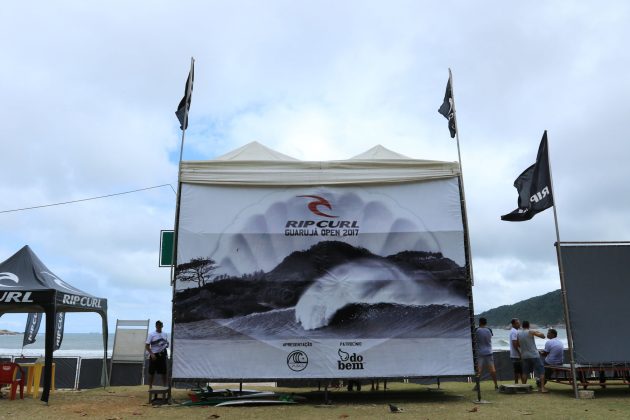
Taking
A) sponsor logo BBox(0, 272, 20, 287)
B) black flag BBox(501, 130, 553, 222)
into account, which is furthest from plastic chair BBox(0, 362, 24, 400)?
black flag BBox(501, 130, 553, 222)

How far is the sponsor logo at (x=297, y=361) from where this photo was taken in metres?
11.0

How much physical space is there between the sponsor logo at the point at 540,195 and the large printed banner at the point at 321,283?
2016 mm

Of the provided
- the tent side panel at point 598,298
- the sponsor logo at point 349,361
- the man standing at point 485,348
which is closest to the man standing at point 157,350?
the sponsor logo at point 349,361

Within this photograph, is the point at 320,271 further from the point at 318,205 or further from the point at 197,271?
the point at 197,271

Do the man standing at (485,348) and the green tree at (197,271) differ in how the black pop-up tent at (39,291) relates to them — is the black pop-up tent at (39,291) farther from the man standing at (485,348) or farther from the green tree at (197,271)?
the man standing at (485,348)

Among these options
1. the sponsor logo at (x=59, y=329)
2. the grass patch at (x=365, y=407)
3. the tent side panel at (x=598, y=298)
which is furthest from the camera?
the sponsor logo at (x=59, y=329)

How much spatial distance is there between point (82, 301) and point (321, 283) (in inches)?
257

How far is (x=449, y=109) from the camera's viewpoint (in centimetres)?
1325

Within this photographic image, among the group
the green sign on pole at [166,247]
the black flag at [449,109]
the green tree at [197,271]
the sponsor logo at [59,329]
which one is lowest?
the sponsor logo at [59,329]

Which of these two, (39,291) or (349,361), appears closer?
(349,361)

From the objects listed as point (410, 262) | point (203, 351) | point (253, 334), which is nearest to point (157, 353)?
point (203, 351)

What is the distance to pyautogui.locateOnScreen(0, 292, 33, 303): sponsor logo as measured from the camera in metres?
11.9

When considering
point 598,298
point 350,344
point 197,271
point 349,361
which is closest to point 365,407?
point 349,361

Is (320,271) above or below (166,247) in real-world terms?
below
